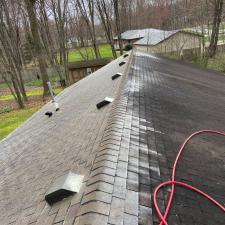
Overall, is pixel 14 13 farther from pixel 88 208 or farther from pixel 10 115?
pixel 88 208

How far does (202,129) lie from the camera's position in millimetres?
6430

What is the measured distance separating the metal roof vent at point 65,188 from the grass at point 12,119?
19046 millimetres

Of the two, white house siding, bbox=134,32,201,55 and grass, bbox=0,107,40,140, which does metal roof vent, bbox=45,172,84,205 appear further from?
white house siding, bbox=134,32,201,55

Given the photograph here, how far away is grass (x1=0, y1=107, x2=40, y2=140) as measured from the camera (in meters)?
22.7

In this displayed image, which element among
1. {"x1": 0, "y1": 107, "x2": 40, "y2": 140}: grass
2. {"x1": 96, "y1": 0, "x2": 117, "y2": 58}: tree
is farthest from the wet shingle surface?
{"x1": 96, "y1": 0, "x2": 117, "y2": 58}: tree

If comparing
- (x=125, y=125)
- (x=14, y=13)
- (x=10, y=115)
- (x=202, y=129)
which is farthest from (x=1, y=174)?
(x=14, y=13)

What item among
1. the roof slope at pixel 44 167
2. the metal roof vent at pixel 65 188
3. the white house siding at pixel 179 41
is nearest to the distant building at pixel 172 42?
the white house siding at pixel 179 41

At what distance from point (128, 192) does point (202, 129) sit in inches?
139

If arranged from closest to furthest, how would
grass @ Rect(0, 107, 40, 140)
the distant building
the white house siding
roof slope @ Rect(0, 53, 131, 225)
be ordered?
1. roof slope @ Rect(0, 53, 131, 225)
2. grass @ Rect(0, 107, 40, 140)
3. the distant building
4. the white house siding

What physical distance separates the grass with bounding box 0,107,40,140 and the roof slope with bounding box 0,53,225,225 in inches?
573

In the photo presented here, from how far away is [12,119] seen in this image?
24.8m

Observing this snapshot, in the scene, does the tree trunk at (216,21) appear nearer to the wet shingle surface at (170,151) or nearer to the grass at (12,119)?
the grass at (12,119)

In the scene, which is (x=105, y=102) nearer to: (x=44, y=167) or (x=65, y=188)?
(x=44, y=167)

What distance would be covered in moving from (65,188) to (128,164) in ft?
2.76
